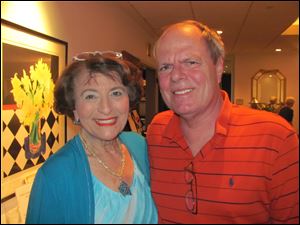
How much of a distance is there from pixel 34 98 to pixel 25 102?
0.08 metres

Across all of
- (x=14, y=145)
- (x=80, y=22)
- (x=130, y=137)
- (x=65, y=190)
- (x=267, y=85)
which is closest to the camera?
(x=65, y=190)

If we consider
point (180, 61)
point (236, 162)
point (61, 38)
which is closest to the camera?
point (236, 162)

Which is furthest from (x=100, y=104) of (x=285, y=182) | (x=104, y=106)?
(x=285, y=182)

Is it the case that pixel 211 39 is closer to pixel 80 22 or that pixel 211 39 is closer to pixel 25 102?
pixel 25 102

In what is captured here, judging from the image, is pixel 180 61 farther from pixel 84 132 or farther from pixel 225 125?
pixel 84 132

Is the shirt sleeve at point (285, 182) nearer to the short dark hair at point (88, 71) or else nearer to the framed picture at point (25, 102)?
the short dark hair at point (88, 71)

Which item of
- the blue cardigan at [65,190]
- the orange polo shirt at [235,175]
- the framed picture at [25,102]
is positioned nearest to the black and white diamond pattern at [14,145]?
the framed picture at [25,102]

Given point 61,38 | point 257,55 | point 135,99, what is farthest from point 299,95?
point 135,99

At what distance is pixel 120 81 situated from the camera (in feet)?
3.49

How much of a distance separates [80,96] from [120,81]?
13 centimetres

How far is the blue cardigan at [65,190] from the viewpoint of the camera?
2.70 ft

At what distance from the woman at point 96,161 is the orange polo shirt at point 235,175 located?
9cm

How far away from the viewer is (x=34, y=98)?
1.77m

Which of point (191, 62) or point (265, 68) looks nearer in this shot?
point (191, 62)
